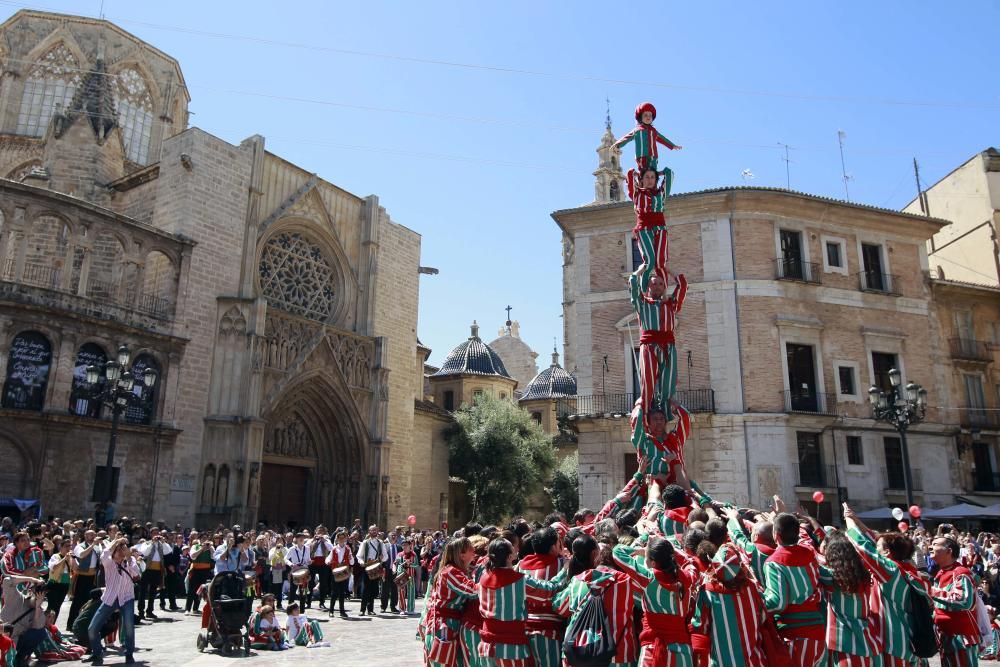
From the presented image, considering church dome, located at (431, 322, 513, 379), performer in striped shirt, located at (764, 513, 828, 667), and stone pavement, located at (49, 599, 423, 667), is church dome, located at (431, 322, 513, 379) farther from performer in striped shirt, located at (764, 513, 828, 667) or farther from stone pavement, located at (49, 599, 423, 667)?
performer in striped shirt, located at (764, 513, 828, 667)

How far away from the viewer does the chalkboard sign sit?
1900 centimetres

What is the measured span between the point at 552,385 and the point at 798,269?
83.8ft

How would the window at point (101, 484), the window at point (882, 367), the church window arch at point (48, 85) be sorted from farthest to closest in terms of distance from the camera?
the church window arch at point (48, 85)
the window at point (882, 367)
the window at point (101, 484)

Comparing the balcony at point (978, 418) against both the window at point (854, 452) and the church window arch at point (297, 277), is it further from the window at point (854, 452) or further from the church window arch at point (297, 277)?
the church window arch at point (297, 277)

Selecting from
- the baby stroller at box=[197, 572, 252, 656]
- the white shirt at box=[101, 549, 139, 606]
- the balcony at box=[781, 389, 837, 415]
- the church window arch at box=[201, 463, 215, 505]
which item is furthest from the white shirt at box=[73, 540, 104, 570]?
the balcony at box=[781, 389, 837, 415]

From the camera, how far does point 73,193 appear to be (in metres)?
27.2

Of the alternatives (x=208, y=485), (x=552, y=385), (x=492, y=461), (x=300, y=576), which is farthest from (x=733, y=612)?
(x=552, y=385)

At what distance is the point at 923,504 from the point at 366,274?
21.5 meters

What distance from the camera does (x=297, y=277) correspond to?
28.4m

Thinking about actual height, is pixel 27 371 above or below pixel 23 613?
above

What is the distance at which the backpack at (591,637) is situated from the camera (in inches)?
189

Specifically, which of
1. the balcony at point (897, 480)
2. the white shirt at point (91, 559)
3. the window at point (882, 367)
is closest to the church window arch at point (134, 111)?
the white shirt at point (91, 559)

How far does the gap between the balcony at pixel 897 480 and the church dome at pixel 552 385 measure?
25.3 meters

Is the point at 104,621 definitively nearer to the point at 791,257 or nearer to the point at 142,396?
the point at 142,396
